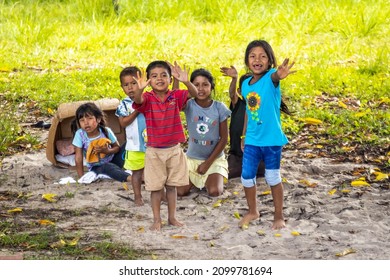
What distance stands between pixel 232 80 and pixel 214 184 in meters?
0.94

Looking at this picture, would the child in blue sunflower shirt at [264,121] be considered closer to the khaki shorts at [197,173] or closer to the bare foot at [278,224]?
the bare foot at [278,224]

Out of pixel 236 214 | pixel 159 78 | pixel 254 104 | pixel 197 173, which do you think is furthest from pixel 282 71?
pixel 197 173

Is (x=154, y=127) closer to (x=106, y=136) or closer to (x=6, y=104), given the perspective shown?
(x=106, y=136)

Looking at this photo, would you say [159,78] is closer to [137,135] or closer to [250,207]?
[137,135]

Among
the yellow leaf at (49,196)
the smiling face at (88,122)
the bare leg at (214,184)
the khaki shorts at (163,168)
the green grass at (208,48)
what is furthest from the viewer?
the green grass at (208,48)

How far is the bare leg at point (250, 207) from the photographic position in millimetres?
6416

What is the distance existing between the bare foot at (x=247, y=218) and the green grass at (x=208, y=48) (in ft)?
8.25

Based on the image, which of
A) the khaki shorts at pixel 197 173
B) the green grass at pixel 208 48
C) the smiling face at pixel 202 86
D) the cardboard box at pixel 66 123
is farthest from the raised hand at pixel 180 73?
the green grass at pixel 208 48

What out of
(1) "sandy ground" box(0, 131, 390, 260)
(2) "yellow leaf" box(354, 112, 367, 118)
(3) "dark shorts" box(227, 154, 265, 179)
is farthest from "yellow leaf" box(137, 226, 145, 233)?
(2) "yellow leaf" box(354, 112, 367, 118)

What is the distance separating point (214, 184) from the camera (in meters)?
7.30

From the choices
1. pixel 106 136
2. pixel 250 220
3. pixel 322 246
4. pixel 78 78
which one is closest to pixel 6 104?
pixel 78 78

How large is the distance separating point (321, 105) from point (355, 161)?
6.42 ft

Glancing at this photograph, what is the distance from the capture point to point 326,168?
25.9 feet

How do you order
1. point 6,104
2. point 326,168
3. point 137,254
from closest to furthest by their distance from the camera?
point 137,254
point 326,168
point 6,104
